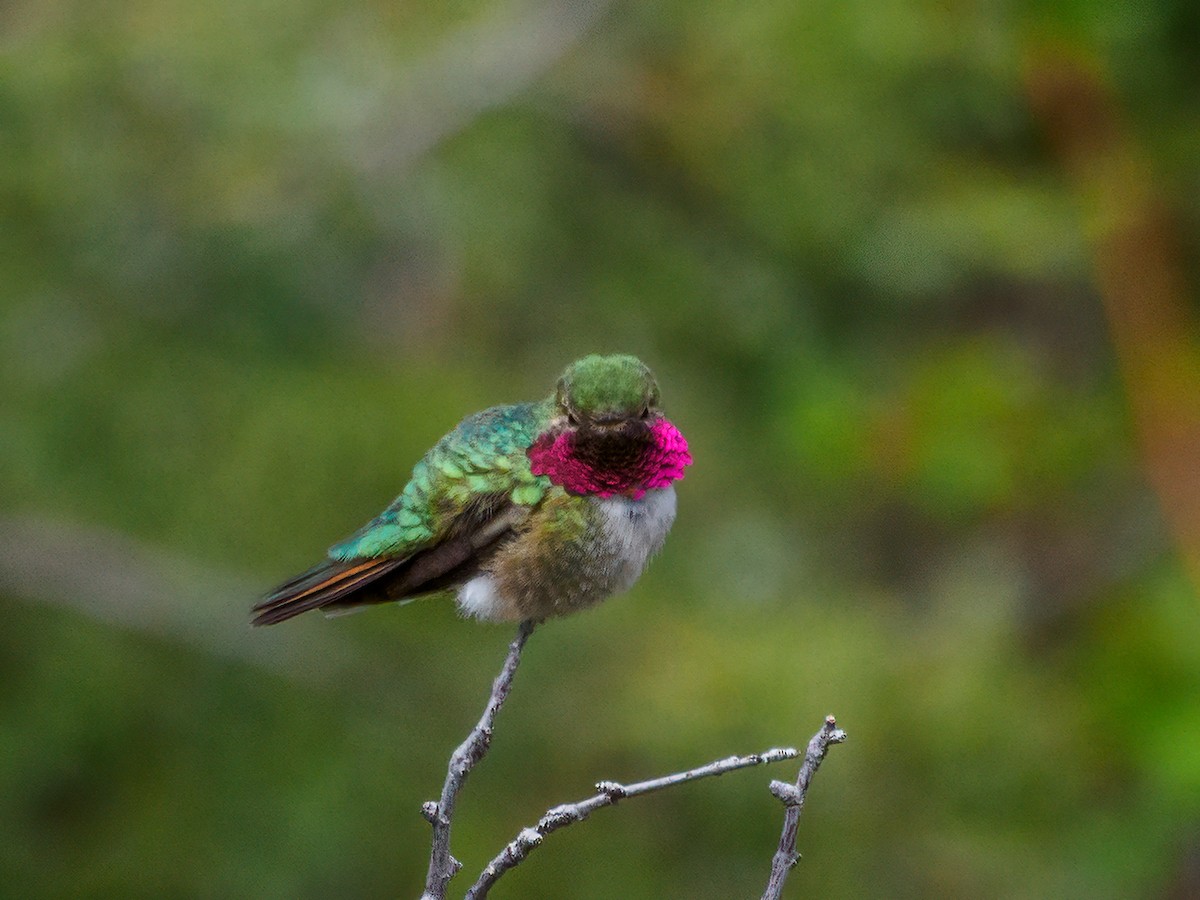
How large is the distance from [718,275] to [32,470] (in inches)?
129

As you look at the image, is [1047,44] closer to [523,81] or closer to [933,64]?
[933,64]

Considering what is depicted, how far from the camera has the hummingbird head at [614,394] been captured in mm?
2363

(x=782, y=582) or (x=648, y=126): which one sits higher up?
(x=648, y=126)

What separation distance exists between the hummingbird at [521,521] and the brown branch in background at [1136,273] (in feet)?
17.5

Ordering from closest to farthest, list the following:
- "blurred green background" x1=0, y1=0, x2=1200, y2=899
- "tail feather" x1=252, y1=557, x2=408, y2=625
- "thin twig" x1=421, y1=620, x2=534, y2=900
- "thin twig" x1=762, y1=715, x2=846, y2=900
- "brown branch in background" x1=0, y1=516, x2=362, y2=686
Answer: "thin twig" x1=762, y1=715, x2=846, y2=900 → "thin twig" x1=421, y1=620, x2=534, y2=900 → "tail feather" x1=252, y1=557, x2=408, y2=625 → "blurred green background" x1=0, y1=0, x2=1200, y2=899 → "brown branch in background" x1=0, y1=516, x2=362, y2=686

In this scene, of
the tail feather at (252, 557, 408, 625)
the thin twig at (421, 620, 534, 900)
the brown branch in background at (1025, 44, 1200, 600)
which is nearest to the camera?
the thin twig at (421, 620, 534, 900)

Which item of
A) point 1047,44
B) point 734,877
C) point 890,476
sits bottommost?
point 734,877

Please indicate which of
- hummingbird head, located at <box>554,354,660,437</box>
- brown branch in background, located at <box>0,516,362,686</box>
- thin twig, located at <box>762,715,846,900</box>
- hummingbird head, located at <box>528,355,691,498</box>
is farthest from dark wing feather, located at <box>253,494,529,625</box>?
brown branch in background, located at <box>0,516,362,686</box>

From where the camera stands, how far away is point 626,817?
711 cm

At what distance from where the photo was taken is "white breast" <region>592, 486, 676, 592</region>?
8.43ft

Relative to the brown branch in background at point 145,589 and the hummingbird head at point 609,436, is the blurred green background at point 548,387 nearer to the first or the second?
the brown branch in background at point 145,589

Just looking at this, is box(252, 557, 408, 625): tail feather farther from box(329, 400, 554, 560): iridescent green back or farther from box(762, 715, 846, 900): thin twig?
box(762, 715, 846, 900): thin twig

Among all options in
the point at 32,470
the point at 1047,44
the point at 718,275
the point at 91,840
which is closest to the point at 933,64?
the point at 1047,44

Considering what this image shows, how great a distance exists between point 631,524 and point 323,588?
20.3 inches
